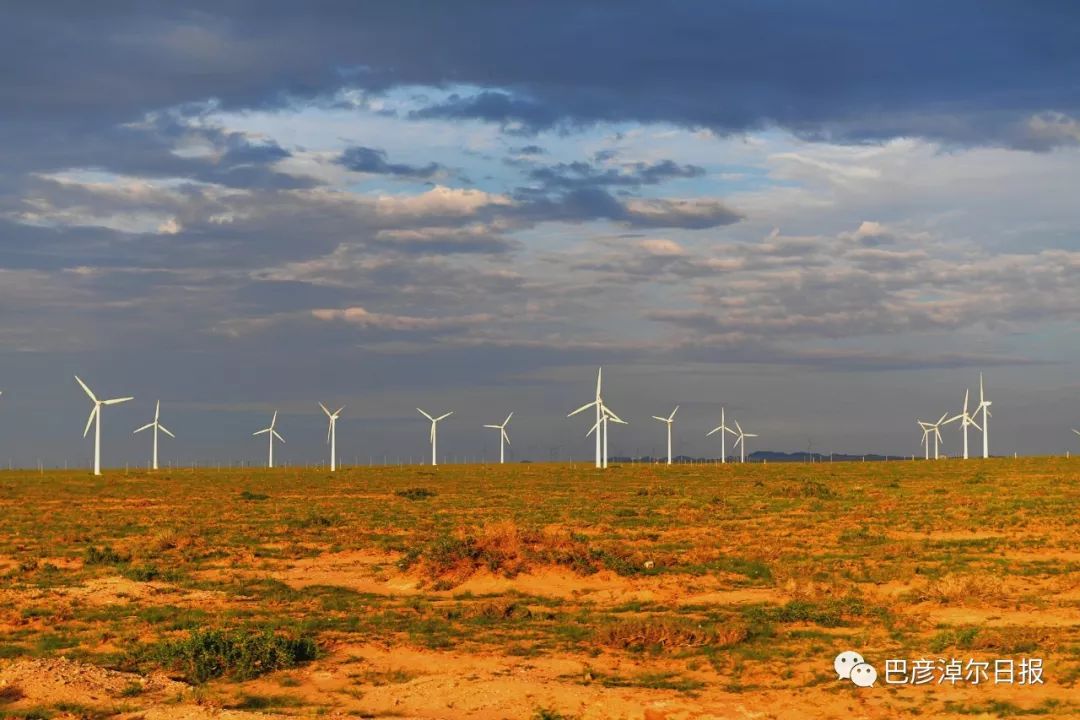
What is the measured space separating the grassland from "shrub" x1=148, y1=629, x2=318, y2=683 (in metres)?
0.05

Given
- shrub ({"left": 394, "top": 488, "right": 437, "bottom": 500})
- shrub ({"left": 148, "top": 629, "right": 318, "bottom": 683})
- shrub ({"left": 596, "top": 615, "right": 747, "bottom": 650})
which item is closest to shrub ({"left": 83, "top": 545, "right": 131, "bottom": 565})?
shrub ({"left": 148, "top": 629, "right": 318, "bottom": 683})

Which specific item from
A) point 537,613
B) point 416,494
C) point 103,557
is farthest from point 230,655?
point 416,494

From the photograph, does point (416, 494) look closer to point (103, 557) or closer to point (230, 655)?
point (103, 557)

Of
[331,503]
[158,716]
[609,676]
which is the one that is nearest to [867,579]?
[609,676]

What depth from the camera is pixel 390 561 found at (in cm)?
3731

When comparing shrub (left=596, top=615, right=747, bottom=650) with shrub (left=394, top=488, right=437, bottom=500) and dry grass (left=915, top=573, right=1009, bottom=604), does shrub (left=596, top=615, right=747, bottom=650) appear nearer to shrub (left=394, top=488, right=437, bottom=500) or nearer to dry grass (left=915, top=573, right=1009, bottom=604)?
dry grass (left=915, top=573, right=1009, bottom=604)

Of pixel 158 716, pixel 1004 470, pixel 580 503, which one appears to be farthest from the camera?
pixel 1004 470

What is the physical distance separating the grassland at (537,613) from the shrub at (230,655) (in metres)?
0.05

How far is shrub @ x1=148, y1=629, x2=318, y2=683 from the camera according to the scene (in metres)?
20.5

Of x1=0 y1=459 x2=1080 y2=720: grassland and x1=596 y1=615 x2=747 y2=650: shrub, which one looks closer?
x1=0 y1=459 x2=1080 y2=720: grassland

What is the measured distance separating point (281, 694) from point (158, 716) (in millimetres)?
2378

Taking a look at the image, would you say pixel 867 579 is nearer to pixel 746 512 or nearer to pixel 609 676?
pixel 609 676

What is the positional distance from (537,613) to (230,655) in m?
8.27

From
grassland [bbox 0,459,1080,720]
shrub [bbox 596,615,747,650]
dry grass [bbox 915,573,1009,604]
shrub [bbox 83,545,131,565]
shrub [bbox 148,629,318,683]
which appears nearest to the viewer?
grassland [bbox 0,459,1080,720]
